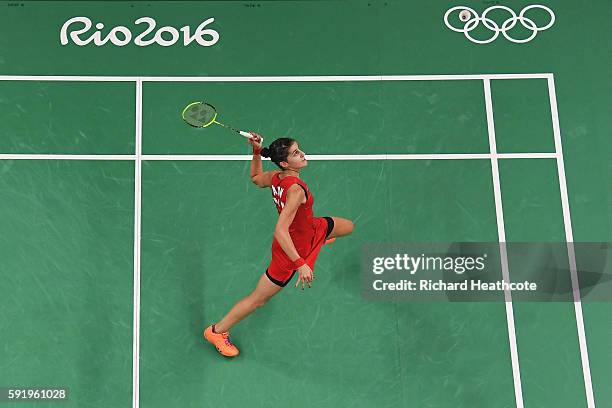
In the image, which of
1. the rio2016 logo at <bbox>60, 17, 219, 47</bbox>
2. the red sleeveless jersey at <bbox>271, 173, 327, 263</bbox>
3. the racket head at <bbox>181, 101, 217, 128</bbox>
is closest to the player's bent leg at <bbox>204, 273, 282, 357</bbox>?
the red sleeveless jersey at <bbox>271, 173, 327, 263</bbox>

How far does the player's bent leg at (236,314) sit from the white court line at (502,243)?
7.31 feet

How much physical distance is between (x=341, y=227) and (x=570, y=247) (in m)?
2.33

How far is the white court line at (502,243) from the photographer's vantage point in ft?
25.6


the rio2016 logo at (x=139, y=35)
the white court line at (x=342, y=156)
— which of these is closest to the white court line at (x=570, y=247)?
A: the white court line at (x=342, y=156)

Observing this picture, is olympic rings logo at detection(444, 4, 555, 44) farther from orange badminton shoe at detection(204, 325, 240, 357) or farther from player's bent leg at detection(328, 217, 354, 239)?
orange badminton shoe at detection(204, 325, 240, 357)

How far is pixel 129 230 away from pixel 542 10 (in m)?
5.14

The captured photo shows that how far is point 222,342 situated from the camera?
7.78 meters

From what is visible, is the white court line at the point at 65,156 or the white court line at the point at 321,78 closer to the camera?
the white court line at the point at 65,156

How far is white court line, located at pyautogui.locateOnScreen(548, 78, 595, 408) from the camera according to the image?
7.80 metres

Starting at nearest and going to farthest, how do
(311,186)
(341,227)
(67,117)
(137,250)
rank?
(341,227)
(137,250)
(311,186)
(67,117)

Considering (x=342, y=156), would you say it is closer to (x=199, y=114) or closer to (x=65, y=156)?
(x=199, y=114)

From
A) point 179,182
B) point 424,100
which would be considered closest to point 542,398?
point 424,100

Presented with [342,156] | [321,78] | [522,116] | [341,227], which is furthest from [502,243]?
[321,78]

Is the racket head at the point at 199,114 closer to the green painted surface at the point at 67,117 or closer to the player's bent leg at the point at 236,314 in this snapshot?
the green painted surface at the point at 67,117
